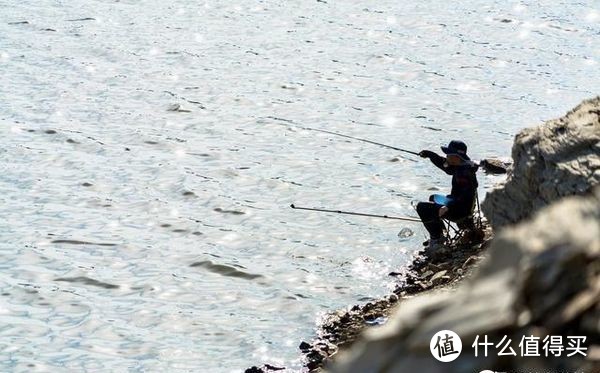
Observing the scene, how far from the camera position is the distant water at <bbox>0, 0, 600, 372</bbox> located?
2170cm

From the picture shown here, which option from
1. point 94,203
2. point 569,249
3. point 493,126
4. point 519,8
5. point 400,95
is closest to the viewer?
point 569,249

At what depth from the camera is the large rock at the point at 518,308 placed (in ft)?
20.2

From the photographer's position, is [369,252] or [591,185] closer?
[591,185]

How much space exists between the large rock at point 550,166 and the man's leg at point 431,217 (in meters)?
5.96

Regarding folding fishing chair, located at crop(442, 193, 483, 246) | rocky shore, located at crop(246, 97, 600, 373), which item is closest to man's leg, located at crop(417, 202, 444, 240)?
folding fishing chair, located at crop(442, 193, 483, 246)

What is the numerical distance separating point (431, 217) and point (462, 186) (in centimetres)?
136

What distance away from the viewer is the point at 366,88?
4097 centimetres

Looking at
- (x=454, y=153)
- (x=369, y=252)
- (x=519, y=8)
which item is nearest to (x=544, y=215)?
(x=454, y=153)

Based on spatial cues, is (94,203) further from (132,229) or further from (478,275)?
(478,275)

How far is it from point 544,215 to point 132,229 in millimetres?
20564

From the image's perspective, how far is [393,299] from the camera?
70.9ft

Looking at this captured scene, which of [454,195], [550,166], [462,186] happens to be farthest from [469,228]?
[550,166]

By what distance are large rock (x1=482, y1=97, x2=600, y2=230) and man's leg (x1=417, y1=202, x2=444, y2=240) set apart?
596 cm

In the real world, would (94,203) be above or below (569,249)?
below
